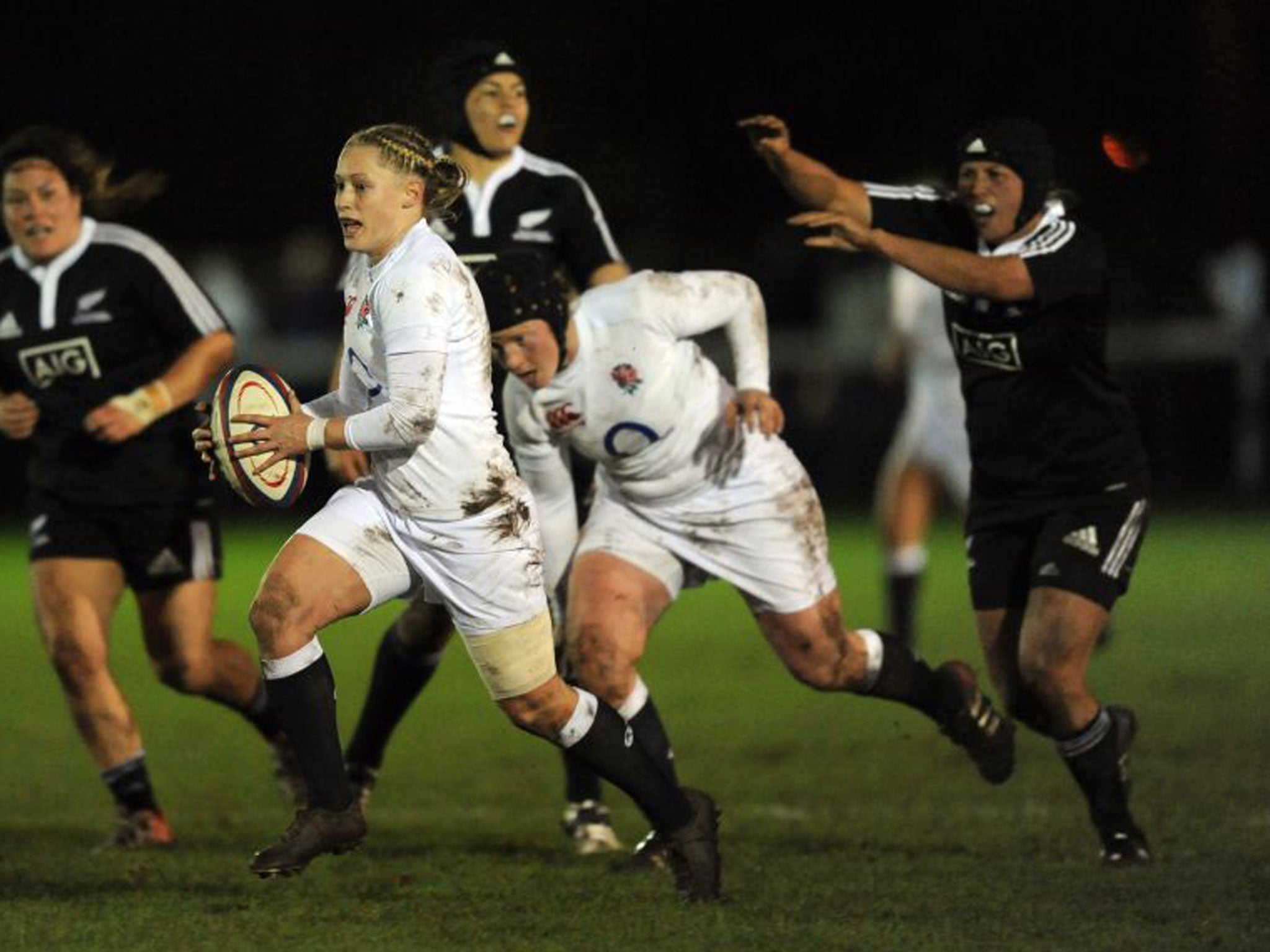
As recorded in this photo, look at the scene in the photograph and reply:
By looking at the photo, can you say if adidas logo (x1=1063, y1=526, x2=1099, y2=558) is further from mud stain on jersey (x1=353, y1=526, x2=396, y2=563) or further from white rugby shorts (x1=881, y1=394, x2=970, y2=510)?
white rugby shorts (x1=881, y1=394, x2=970, y2=510)

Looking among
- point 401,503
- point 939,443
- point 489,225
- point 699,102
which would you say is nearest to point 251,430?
point 401,503

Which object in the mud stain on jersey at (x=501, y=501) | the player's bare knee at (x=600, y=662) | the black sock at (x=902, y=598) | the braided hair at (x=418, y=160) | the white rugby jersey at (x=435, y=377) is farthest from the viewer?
the black sock at (x=902, y=598)

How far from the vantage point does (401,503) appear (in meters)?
6.05

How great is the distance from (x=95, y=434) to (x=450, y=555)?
1.82m

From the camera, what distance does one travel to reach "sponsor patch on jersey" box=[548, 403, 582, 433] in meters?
6.83

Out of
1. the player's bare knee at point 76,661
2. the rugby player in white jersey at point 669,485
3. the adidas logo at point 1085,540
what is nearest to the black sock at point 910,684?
the rugby player in white jersey at point 669,485

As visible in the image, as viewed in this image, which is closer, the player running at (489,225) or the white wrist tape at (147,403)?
the white wrist tape at (147,403)

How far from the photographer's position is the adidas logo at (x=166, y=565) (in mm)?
7617

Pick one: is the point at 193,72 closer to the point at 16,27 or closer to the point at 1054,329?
the point at 16,27

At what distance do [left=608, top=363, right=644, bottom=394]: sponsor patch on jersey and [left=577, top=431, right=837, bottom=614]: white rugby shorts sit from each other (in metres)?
0.40

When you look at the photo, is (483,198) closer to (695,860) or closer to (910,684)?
(910,684)

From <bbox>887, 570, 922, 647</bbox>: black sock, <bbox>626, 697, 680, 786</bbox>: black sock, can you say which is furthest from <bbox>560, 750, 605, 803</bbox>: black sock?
<bbox>887, 570, 922, 647</bbox>: black sock

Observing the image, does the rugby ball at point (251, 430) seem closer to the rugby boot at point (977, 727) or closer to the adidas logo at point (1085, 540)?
the adidas logo at point (1085, 540)

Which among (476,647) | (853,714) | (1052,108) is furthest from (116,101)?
(476,647)
